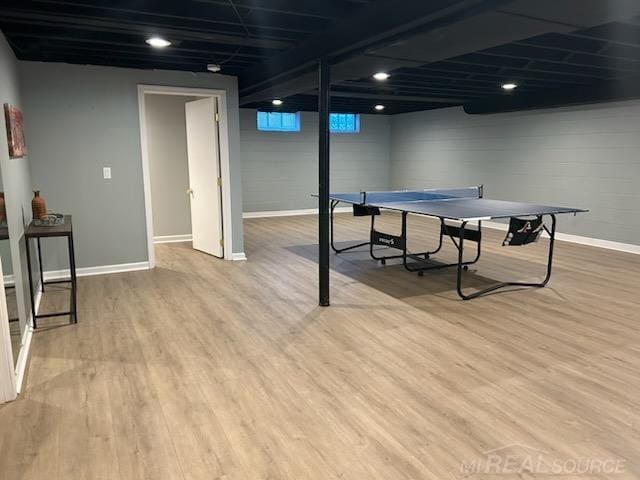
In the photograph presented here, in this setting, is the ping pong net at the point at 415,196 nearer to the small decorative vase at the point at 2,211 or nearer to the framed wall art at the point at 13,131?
the framed wall art at the point at 13,131

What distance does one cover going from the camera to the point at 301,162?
1055 centimetres

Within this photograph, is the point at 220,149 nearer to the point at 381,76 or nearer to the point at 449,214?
the point at 381,76

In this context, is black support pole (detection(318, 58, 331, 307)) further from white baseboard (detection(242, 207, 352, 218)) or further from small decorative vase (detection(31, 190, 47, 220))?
white baseboard (detection(242, 207, 352, 218))

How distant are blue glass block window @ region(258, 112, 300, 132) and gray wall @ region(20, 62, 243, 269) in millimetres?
4650

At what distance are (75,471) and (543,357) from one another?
2786 mm

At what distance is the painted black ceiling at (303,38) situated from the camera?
9.14ft

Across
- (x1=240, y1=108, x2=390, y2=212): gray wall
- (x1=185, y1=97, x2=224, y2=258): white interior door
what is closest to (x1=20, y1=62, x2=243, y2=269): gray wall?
(x1=185, y1=97, x2=224, y2=258): white interior door

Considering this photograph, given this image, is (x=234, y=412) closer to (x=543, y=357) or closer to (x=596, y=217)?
(x=543, y=357)

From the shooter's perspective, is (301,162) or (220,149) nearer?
(220,149)

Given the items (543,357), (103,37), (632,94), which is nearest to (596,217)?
(632,94)

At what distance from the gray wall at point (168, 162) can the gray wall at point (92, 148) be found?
1529 millimetres

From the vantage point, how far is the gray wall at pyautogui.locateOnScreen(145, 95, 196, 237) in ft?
22.3

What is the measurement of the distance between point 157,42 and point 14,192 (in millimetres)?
1651

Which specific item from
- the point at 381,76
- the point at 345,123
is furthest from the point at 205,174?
the point at 345,123
